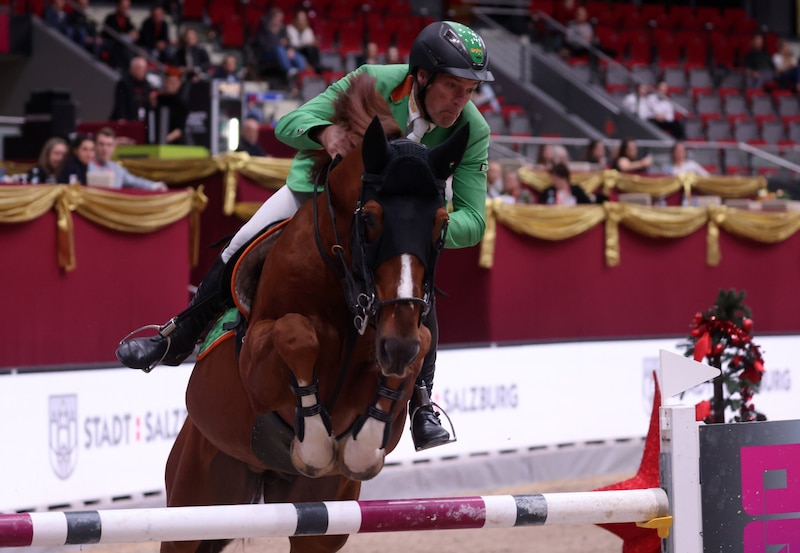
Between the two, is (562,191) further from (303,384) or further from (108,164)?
(303,384)

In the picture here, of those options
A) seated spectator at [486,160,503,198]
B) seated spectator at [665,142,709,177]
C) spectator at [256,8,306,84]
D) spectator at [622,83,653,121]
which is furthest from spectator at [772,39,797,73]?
seated spectator at [486,160,503,198]

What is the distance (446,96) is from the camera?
4020 mm

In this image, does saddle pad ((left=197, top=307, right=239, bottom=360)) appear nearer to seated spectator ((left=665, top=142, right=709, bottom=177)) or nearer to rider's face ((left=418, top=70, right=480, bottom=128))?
rider's face ((left=418, top=70, right=480, bottom=128))

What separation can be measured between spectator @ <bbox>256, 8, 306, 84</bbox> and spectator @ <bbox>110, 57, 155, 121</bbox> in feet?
8.75

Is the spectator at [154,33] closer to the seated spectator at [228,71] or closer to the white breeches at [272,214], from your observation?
the seated spectator at [228,71]

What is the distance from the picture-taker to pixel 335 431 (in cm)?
396

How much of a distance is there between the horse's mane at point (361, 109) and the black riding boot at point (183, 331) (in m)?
0.92

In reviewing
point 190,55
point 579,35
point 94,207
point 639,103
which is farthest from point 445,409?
point 579,35

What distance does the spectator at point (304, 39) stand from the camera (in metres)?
15.8

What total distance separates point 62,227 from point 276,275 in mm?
4921

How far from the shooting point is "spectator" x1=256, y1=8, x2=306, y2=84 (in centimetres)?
1502

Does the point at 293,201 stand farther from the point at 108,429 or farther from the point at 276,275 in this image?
the point at 108,429

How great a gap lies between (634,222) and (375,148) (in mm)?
8578

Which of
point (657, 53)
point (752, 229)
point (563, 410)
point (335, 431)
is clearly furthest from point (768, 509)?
point (657, 53)
